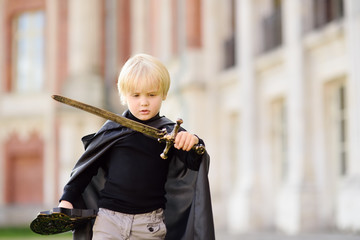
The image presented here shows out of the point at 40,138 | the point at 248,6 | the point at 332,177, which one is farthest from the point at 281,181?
the point at 40,138

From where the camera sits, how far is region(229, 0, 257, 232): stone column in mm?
14047

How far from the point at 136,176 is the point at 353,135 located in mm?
7101

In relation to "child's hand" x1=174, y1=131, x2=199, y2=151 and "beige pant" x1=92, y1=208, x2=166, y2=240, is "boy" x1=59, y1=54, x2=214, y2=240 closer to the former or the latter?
"beige pant" x1=92, y1=208, x2=166, y2=240

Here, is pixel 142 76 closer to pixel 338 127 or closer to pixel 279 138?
pixel 338 127

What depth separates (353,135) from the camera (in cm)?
991

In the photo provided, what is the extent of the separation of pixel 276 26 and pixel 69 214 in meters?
11.5

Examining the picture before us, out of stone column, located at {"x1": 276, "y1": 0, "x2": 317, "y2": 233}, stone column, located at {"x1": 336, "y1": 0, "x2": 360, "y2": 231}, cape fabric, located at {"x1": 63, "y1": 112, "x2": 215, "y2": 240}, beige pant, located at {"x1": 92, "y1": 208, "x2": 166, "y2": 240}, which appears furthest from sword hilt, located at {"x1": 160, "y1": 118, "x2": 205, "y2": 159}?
stone column, located at {"x1": 276, "y1": 0, "x2": 317, "y2": 233}

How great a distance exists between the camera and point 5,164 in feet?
80.5

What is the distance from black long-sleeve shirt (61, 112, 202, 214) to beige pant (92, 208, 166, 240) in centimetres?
3

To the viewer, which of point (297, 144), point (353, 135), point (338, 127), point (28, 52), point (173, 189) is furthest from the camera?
point (28, 52)

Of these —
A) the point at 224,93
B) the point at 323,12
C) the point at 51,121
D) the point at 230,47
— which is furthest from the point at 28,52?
the point at 323,12

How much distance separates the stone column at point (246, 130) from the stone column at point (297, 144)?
5.00 ft

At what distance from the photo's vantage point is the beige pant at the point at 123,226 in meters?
3.21

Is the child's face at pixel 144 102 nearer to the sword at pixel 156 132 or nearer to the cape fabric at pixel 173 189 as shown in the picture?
the cape fabric at pixel 173 189
